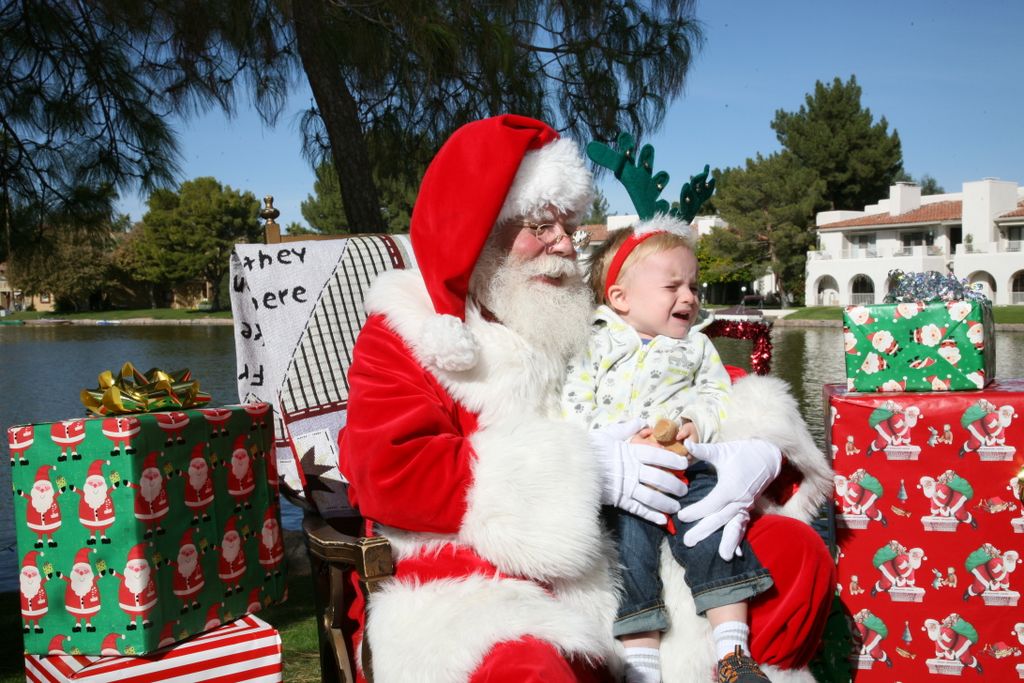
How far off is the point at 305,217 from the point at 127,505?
49.2 meters

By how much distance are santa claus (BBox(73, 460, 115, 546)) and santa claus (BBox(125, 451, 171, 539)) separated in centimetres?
6

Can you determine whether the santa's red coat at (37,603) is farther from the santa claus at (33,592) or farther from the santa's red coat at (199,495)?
the santa's red coat at (199,495)

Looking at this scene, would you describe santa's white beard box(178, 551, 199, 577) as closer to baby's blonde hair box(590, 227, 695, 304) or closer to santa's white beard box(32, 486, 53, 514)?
santa's white beard box(32, 486, 53, 514)

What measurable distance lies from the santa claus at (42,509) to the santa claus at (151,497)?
19cm

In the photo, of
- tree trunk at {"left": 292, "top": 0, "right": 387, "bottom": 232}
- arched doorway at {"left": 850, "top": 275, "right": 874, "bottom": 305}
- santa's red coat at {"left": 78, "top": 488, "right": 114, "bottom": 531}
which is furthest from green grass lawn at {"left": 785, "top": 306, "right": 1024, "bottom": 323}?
santa's red coat at {"left": 78, "top": 488, "right": 114, "bottom": 531}

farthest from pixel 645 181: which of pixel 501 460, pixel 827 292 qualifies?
pixel 827 292

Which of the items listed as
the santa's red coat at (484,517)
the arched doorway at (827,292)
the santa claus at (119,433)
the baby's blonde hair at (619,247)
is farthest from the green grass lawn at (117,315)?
the santa's red coat at (484,517)

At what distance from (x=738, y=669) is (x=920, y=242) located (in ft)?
123

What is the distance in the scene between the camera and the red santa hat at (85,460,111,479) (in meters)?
2.18

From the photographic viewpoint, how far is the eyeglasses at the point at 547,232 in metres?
2.12

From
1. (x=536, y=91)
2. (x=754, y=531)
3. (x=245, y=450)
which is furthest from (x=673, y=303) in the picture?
(x=536, y=91)

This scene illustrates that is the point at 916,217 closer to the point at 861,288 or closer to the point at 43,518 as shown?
the point at 861,288

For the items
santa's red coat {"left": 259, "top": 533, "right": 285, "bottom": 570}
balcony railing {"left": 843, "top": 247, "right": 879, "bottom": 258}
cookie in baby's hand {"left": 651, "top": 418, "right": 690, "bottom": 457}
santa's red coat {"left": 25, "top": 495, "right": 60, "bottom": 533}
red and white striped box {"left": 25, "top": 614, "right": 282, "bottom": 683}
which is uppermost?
balcony railing {"left": 843, "top": 247, "right": 879, "bottom": 258}

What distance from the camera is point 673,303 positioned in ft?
7.30
